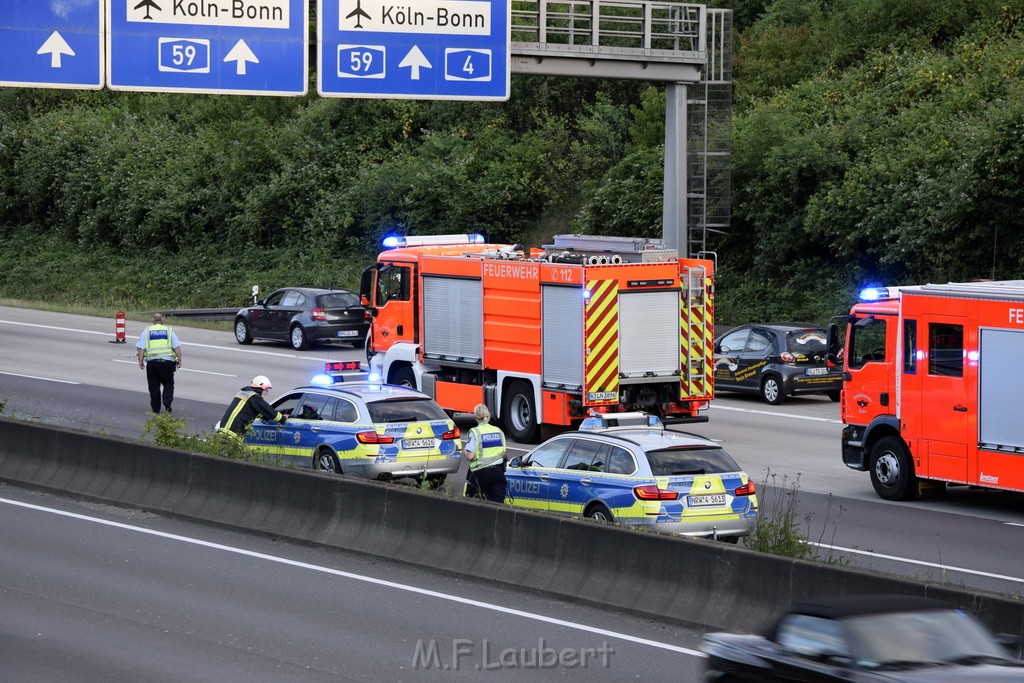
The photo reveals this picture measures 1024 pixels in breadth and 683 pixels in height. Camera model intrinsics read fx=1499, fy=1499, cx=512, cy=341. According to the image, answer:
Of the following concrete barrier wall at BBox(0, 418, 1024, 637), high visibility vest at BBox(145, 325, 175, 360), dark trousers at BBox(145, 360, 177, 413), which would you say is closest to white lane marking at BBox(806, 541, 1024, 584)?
concrete barrier wall at BBox(0, 418, 1024, 637)

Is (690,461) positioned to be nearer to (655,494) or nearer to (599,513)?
(655,494)

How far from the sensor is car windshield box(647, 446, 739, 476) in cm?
1484

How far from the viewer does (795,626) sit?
331 inches

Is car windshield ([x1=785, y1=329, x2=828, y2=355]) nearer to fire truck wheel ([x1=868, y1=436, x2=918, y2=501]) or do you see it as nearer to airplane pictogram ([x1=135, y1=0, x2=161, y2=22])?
fire truck wheel ([x1=868, y1=436, x2=918, y2=501])

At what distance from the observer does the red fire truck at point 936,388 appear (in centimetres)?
1811

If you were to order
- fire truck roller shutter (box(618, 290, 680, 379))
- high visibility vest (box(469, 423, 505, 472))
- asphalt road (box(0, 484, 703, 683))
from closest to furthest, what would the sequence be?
asphalt road (box(0, 484, 703, 683)) → high visibility vest (box(469, 423, 505, 472)) → fire truck roller shutter (box(618, 290, 680, 379))

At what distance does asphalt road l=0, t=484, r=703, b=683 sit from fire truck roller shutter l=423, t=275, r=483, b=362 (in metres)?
9.80

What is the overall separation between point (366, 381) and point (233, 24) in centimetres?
677


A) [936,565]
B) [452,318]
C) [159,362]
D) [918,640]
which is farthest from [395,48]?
[918,640]

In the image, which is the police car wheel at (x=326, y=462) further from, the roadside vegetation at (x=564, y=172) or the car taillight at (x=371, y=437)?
the roadside vegetation at (x=564, y=172)

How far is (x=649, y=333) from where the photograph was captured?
23719 millimetres

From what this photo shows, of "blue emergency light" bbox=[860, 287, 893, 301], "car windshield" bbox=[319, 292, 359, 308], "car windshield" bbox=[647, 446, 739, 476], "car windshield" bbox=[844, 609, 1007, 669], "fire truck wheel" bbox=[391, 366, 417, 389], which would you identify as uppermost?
"blue emergency light" bbox=[860, 287, 893, 301]

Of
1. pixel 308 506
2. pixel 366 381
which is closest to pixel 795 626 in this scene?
pixel 308 506

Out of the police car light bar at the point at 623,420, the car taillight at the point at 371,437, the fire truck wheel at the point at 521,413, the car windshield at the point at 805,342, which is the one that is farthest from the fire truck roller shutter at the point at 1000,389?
the car windshield at the point at 805,342
